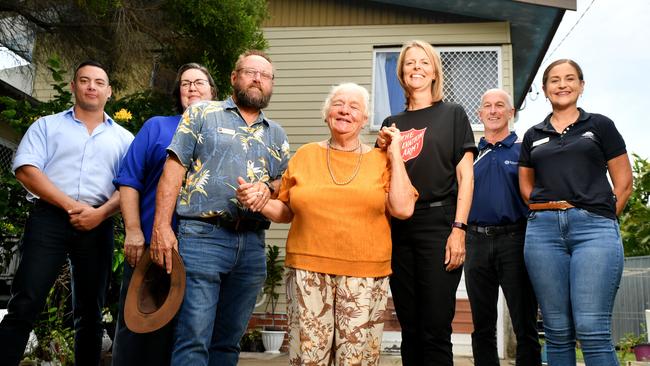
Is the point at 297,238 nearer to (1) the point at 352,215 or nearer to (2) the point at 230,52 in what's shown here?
(1) the point at 352,215

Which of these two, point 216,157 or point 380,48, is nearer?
point 216,157

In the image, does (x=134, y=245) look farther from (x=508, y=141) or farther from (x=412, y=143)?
(x=508, y=141)

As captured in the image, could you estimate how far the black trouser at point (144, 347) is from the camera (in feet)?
8.71

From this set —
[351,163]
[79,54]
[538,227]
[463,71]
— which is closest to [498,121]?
[538,227]

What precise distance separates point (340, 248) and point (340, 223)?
10 cm

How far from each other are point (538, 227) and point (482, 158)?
0.88m

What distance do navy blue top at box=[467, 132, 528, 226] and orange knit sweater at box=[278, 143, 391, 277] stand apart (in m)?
1.16

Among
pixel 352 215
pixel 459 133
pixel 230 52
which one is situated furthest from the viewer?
pixel 230 52

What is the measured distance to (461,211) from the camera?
102 inches

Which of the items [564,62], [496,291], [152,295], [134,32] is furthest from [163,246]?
[134,32]

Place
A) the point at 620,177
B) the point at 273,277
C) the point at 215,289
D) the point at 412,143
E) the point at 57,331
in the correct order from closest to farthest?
the point at 215,289
the point at 412,143
the point at 620,177
the point at 57,331
the point at 273,277

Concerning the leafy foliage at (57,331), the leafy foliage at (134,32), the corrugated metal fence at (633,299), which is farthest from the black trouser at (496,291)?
the corrugated metal fence at (633,299)

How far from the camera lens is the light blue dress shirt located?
3148 millimetres

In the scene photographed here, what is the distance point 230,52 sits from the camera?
5.77m
